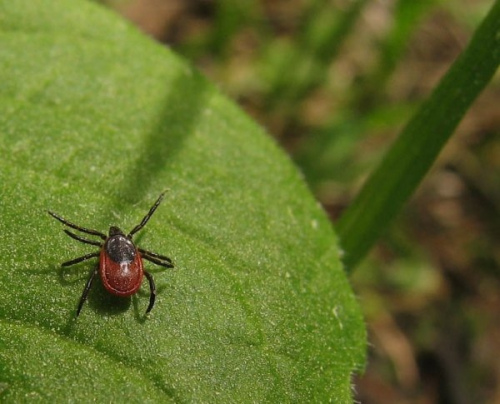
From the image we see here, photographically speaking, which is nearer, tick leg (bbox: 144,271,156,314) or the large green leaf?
the large green leaf

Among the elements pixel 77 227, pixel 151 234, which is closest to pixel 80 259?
pixel 77 227

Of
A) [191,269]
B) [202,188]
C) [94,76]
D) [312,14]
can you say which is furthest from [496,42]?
[312,14]

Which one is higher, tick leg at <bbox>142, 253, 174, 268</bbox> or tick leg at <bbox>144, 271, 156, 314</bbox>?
tick leg at <bbox>142, 253, 174, 268</bbox>

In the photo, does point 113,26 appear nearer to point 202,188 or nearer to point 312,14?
point 202,188

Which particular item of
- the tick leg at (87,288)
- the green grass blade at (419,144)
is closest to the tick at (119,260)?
the tick leg at (87,288)

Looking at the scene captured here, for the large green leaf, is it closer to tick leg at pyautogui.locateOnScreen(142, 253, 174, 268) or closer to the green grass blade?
tick leg at pyautogui.locateOnScreen(142, 253, 174, 268)

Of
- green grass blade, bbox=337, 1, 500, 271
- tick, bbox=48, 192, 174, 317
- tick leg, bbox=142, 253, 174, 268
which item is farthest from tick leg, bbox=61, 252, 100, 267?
green grass blade, bbox=337, 1, 500, 271
